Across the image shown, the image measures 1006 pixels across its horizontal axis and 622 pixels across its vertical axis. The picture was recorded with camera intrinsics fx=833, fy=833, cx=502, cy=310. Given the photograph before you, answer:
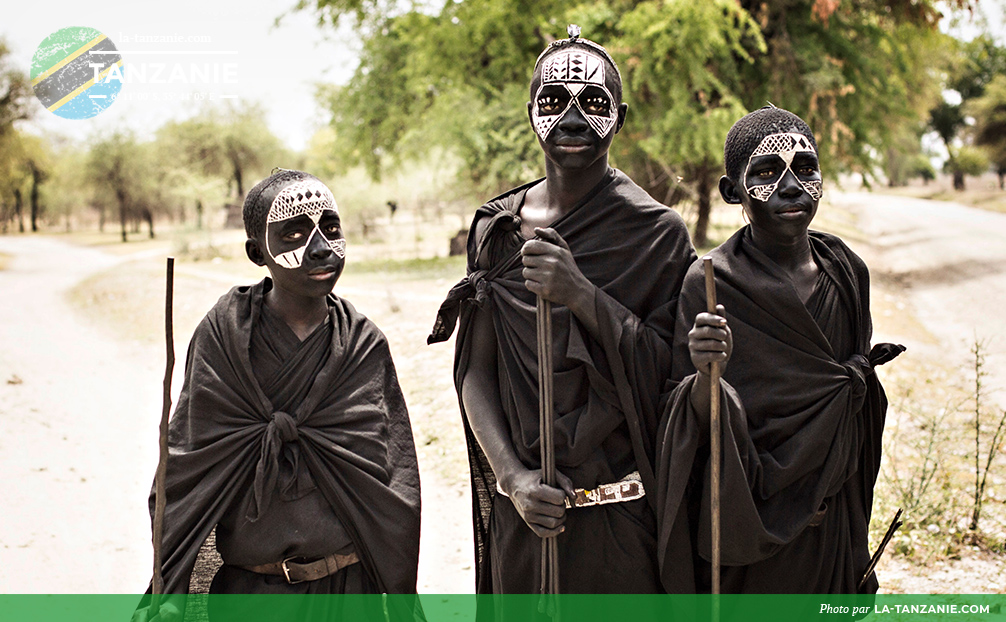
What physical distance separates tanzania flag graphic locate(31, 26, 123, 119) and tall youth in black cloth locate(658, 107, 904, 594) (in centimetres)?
494

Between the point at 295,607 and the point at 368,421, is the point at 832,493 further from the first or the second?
the point at 295,607

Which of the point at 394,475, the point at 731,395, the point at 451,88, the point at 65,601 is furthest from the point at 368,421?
the point at 451,88

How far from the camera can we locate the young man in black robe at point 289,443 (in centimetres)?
261

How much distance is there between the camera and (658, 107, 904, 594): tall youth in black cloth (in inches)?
100.0

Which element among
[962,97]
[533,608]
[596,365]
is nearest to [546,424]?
[596,365]

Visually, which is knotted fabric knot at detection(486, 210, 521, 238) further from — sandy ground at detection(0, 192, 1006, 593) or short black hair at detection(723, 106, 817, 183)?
sandy ground at detection(0, 192, 1006, 593)

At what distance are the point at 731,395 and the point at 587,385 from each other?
0.44 metres

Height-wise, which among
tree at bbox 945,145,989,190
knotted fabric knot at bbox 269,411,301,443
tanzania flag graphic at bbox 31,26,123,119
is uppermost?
tree at bbox 945,145,989,190

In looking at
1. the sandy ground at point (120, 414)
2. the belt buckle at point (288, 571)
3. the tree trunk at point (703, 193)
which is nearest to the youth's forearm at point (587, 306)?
the belt buckle at point (288, 571)

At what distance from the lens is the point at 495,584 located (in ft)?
9.43

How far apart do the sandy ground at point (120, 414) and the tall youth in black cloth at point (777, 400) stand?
109 inches

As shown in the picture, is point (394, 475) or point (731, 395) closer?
point (731, 395)

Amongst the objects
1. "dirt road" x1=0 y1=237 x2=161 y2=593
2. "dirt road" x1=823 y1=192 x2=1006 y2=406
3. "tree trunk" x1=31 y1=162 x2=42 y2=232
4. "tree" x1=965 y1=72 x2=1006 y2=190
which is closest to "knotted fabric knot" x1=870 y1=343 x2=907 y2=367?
"dirt road" x1=823 y1=192 x2=1006 y2=406

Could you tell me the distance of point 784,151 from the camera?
8.67ft
